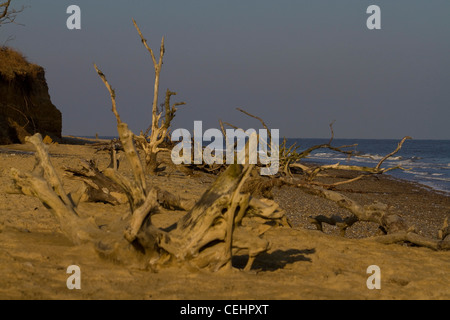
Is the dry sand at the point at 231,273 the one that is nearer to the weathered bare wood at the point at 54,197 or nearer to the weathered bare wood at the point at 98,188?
the weathered bare wood at the point at 54,197

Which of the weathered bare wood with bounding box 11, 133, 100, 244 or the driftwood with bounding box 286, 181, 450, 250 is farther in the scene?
the driftwood with bounding box 286, 181, 450, 250

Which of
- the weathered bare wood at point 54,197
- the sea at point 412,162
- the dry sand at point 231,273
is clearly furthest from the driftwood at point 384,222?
the weathered bare wood at point 54,197

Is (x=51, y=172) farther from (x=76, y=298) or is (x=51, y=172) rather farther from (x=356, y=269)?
(x=356, y=269)

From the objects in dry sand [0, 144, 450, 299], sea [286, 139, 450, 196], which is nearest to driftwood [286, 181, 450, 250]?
dry sand [0, 144, 450, 299]

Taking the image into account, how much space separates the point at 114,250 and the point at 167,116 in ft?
26.3

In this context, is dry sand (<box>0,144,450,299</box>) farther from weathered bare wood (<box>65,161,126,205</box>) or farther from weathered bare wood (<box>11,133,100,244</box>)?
weathered bare wood (<box>65,161,126,205</box>)

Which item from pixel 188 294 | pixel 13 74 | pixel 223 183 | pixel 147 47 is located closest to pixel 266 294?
pixel 188 294

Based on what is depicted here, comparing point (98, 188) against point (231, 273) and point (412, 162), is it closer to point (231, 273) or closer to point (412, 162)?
point (231, 273)

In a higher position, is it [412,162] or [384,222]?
[384,222]

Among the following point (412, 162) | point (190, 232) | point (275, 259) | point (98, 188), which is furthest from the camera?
point (412, 162)

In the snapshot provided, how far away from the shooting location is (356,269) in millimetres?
4770

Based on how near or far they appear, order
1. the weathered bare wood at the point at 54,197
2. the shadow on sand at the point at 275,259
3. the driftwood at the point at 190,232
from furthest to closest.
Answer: the shadow on sand at the point at 275,259 < the weathered bare wood at the point at 54,197 < the driftwood at the point at 190,232

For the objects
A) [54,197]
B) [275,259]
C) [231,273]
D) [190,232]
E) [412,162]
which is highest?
[54,197]

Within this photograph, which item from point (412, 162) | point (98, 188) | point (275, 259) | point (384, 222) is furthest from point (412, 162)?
point (275, 259)
